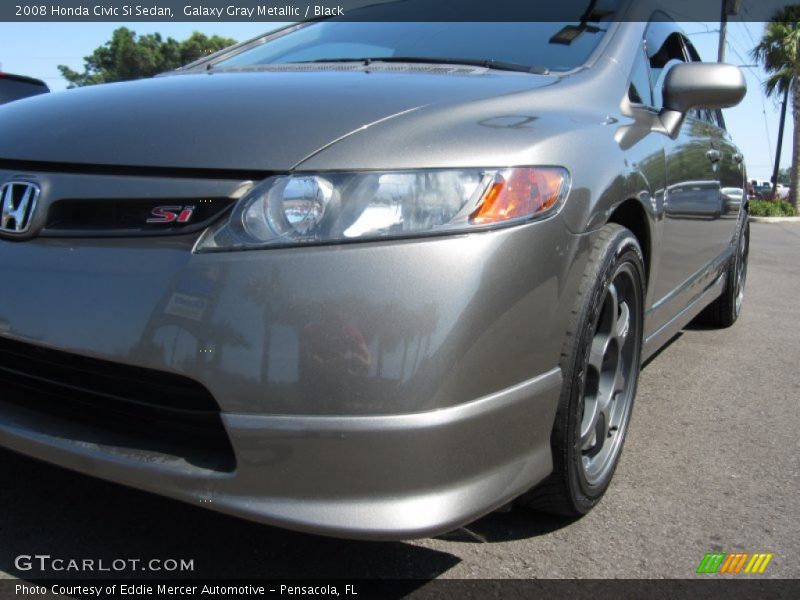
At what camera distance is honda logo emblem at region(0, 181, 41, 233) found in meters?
1.89

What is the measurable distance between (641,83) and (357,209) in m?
1.68

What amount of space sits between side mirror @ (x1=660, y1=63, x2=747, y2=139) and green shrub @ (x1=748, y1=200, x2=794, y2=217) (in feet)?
74.4

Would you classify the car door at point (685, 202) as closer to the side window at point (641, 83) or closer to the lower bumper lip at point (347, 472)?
the side window at point (641, 83)

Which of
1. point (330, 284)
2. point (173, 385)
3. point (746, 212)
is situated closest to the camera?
point (330, 284)

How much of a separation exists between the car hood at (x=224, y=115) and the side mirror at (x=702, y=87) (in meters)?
0.75

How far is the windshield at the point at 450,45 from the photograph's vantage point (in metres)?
2.71

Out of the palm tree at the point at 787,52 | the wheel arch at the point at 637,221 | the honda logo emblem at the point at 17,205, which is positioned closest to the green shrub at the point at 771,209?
the palm tree at the point at 787,52

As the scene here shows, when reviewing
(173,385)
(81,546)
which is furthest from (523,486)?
(81,546)

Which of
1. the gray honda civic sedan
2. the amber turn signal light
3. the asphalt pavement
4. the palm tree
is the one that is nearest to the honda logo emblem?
the gray honda civic sedan

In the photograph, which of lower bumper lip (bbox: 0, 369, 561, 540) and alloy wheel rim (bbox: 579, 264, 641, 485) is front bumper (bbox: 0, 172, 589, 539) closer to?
lower bumper lip (bbox: 0, 369, 561, 540)

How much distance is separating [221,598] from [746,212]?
4379mm

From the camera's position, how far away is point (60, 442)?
5.92 ft

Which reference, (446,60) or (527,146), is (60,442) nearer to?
(527,146)

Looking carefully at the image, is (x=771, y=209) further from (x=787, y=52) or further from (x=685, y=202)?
(x=685, y=202)
